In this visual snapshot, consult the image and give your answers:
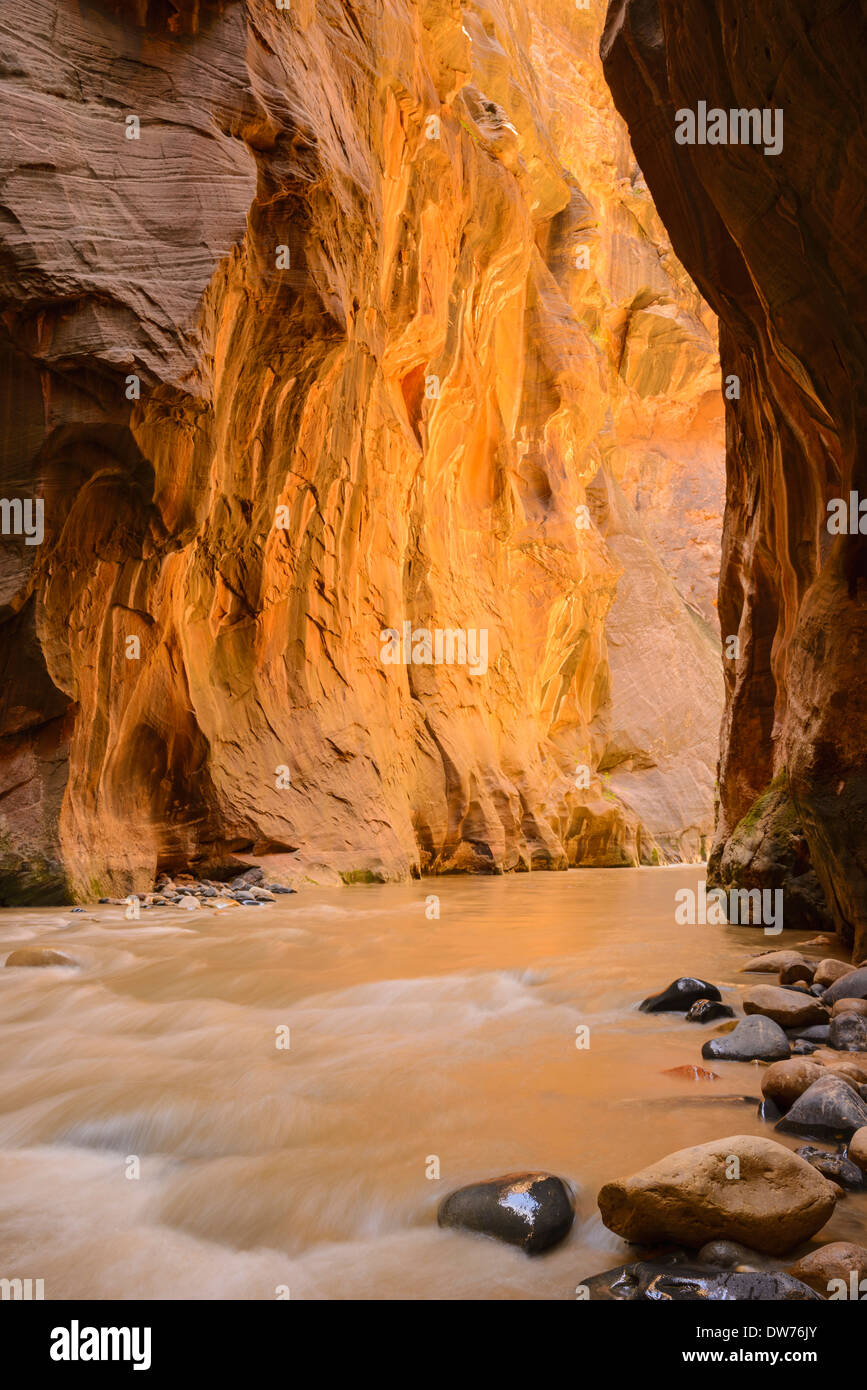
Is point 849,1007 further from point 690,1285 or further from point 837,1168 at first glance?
point 690,1285

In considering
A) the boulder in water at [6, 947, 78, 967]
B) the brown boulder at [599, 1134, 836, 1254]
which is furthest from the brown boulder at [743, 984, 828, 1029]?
the boulder in water at [6, 947, 78, 967]

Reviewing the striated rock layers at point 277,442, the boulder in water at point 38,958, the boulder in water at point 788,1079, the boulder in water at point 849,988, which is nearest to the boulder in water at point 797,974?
the boulder in water at point 849,988

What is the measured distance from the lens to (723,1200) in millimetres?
1921

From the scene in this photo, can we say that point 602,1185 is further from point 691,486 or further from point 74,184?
point 691,486

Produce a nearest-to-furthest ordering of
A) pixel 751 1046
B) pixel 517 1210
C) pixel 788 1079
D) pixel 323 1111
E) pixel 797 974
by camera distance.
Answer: pixel 517 1210 < pixel 788 1079 < pixel 323 1111 < pixel 751 1046 < pixel 797 974

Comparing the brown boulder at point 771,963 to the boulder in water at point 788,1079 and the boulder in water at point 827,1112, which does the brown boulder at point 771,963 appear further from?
the boulder in water at point 827,1112

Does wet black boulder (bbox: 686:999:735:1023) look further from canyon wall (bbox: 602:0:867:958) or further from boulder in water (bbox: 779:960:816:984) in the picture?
canyon wall (bbox: 602:0:867:958)

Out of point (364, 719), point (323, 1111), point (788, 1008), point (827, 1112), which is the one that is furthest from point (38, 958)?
point (364, 719)

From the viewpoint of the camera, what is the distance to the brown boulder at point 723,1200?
189cm

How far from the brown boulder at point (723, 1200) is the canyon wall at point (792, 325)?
11.1ft

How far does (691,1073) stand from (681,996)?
106cm

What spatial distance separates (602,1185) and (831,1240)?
0.48m

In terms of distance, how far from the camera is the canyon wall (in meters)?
4.39

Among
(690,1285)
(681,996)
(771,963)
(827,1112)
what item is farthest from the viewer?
(771,963)
